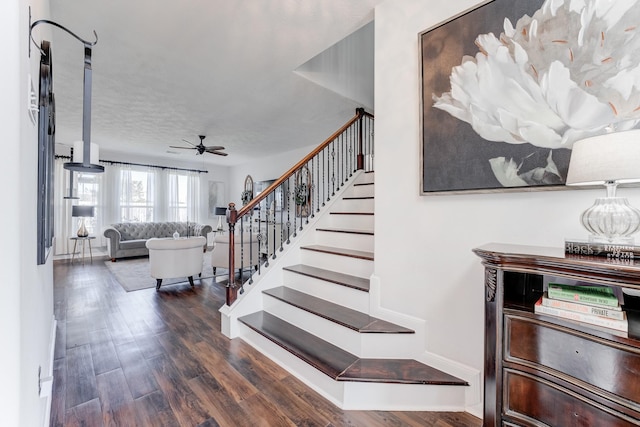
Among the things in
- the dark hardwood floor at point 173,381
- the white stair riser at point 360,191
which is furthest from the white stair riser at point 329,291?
the white stair riser at point 360,191

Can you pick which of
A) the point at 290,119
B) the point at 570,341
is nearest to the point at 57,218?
the point at 290,119

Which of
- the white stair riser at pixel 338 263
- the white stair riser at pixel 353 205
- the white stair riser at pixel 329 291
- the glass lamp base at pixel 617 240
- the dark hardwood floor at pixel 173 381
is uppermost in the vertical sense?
the white stair riser at pixel 353 205

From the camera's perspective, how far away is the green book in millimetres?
1066

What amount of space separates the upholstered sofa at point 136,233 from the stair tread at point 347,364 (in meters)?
4.61

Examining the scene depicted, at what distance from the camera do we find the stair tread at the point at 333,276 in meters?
2.37

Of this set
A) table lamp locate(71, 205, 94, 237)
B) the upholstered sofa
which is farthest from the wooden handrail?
table lamp locate(71, 205, 94, 237)

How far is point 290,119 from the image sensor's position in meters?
4.91

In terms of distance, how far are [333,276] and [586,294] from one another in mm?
1784

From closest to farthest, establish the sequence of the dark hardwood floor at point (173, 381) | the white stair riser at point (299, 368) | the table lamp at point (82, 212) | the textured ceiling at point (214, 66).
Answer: the dark hardwood floor at point (173, 381) → the white stair riser at point (299, 368) → the textured ceiling at point (214, 66) → the table lamp at point (82, 212)

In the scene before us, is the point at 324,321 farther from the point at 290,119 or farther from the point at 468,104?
the point at 290,119

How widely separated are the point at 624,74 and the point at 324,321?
219cm

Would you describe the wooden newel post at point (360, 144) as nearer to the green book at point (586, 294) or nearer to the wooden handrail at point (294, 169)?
the wooden handrail at point (294, 169)

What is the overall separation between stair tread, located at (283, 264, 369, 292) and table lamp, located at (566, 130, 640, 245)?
1468 millimetres

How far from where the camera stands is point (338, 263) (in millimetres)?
2783
